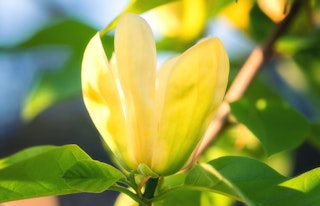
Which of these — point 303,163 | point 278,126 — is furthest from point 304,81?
point 303,163

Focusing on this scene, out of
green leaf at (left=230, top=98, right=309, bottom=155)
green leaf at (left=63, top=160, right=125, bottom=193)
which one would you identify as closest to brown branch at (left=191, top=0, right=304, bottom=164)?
green leaf at (left=230, top=98, right=309, bottom=155)

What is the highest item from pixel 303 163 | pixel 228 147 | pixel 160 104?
pixel 160 104

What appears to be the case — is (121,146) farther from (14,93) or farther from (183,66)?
(14,93)

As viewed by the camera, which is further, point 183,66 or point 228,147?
point 228,147

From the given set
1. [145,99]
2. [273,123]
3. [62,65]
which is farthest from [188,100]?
[62,65]

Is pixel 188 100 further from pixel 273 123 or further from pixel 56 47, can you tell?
pixel 56 47

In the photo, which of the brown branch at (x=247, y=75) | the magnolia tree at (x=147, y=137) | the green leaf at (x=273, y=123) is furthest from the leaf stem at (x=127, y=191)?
the brown branch at (x=247, y=75)

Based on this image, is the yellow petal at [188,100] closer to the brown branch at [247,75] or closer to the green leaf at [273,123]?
the green leaf at [273,123]

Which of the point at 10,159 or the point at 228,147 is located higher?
the point at 10,159
